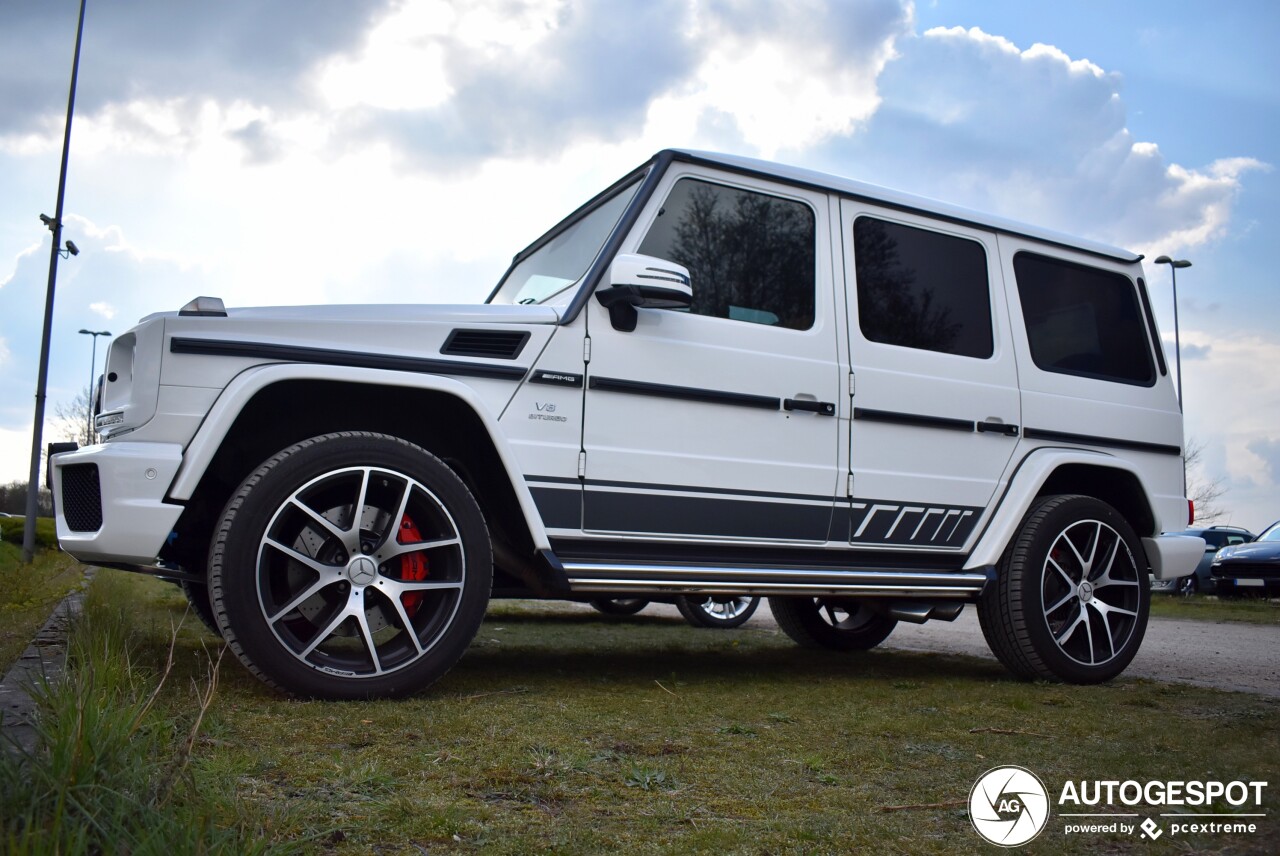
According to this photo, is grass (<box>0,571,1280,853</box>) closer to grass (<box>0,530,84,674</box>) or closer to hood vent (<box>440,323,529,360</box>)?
grass (<box>0,530,84,674</box>)

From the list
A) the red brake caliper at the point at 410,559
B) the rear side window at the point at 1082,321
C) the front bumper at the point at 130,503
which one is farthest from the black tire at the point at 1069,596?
the front bumper at the point at 130,503

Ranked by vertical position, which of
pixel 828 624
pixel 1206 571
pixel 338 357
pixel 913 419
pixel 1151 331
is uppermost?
pixel 1151 331

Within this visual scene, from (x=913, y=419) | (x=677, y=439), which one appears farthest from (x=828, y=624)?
(x=677, y=439)

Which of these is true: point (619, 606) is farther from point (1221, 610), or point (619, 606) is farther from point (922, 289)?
point (1221, 610)

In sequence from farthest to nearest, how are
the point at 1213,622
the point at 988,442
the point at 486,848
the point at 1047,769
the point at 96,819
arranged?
the point at 1213,622 < the point at 988,442 < the point at 1047,769 < the point at 486,848 < the point at 96,819

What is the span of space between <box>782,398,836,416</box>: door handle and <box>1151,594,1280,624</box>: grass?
8774 mm

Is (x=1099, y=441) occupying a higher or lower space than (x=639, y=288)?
lower

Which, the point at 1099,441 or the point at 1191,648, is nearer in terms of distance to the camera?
the point at 1099,441

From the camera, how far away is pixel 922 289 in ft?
15.9

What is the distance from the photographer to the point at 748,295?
4363 mm

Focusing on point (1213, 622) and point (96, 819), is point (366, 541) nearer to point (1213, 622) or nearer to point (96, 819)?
point (96, 819)

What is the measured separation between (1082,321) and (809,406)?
77.9 inches

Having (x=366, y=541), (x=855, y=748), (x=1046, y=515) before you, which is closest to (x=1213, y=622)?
(x=1046, y=515)

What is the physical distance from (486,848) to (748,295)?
9.56 ft
